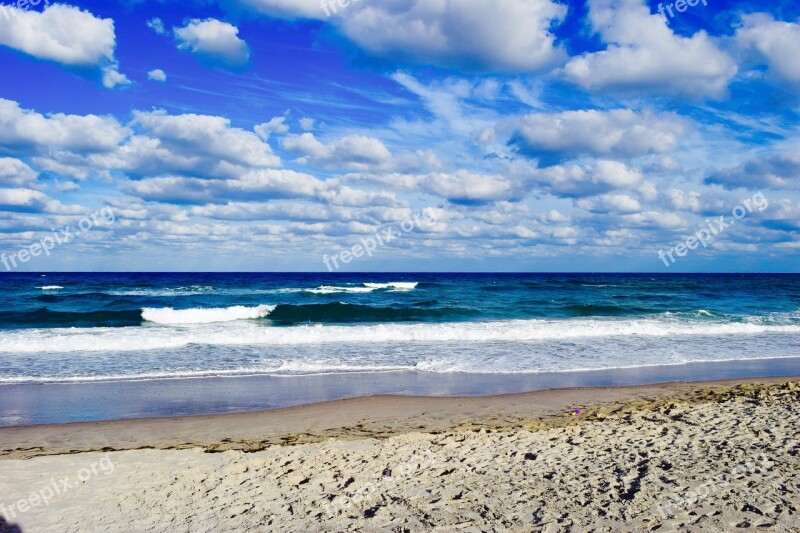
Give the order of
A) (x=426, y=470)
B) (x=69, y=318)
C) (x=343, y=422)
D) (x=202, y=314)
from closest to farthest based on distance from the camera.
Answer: (x=426, y=470) < (x=343, y=422) < (x=69, y=318) < (x=202, y=314)

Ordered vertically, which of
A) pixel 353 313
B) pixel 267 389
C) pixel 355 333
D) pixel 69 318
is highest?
pixel 353 313

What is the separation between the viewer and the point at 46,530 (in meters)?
5.16

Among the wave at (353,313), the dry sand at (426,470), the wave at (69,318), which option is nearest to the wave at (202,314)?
the wave at (69,318)

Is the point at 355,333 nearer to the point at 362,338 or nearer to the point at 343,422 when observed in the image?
the point at 362,338

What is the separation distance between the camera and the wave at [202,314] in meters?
28.0

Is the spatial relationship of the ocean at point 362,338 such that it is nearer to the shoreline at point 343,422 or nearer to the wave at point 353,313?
the wave at point 353,313

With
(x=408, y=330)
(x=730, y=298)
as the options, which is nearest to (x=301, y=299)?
(x=408, y=330)

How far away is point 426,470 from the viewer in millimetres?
6371

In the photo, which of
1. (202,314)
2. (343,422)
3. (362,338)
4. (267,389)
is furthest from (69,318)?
(343,422)

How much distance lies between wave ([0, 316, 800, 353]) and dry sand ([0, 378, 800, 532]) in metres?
9.62

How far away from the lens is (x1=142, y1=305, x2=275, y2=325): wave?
2802cm

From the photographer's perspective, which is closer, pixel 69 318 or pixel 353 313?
pixel 69 318

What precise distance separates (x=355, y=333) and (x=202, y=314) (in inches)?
484

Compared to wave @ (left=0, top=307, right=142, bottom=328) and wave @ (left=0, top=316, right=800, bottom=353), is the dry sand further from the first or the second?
wave @ (left=0, top=307, right=142, bottom=328)
